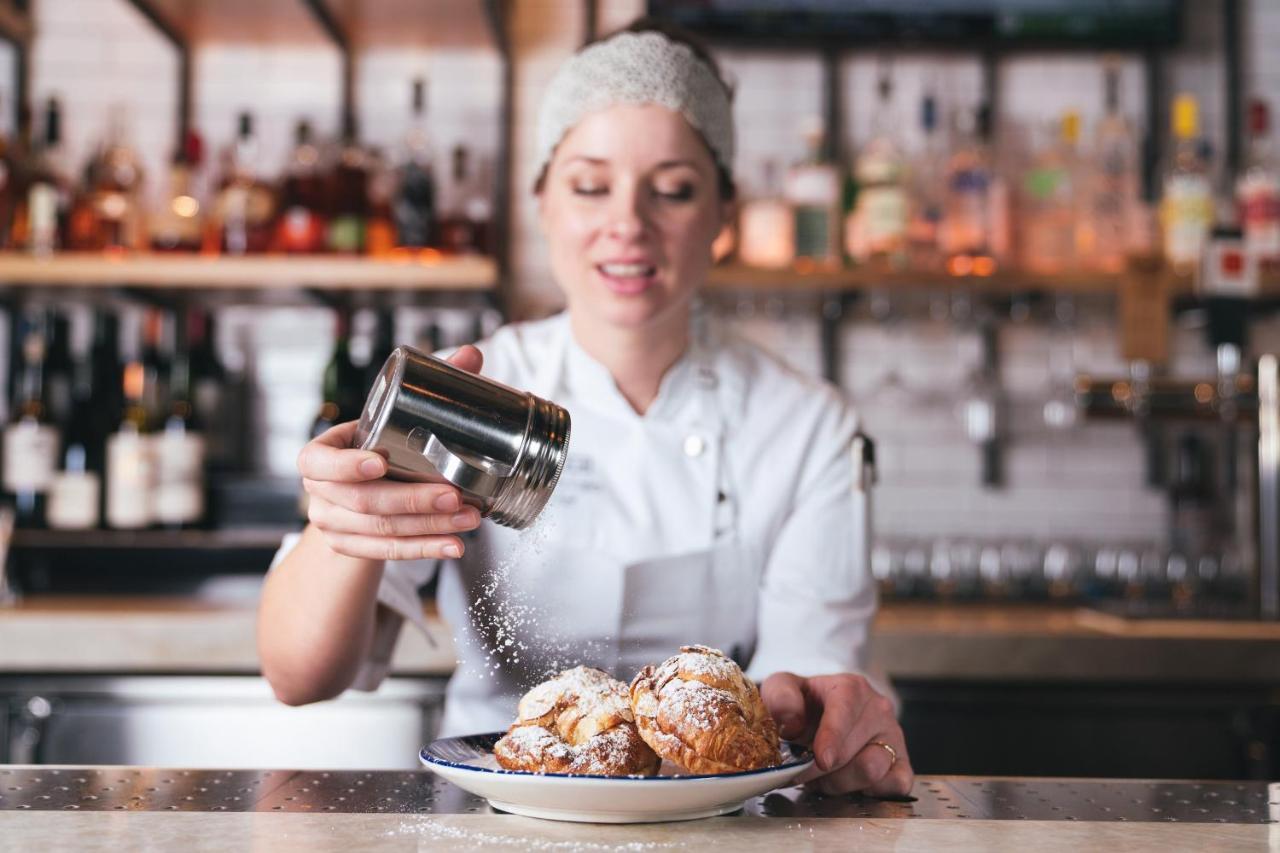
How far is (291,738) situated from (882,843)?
1.47 m

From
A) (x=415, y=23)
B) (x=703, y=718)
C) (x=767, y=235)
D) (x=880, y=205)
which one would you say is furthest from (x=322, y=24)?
(x=703, y=718)

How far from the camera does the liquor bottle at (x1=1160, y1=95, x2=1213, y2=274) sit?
95.4 inches

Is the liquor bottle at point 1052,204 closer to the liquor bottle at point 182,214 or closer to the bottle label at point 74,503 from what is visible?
the liquor bottle at point 182,214

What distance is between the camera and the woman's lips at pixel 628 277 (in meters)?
1.23

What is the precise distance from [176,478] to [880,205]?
5.01 ft

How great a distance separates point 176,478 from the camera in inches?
94.3

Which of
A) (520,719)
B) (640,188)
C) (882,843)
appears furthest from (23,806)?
(640,188)

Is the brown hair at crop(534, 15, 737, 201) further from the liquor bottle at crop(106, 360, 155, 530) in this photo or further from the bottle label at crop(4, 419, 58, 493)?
the bottle label at crop(4, 419, 58, 493)

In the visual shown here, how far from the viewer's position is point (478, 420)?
765 millimetres

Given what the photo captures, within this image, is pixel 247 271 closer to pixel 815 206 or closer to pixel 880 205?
pixel 815 206

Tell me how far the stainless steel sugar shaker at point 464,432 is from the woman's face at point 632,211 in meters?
0.46

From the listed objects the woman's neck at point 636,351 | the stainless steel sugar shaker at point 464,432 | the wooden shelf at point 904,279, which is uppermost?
the wooden shelf at point 904,279

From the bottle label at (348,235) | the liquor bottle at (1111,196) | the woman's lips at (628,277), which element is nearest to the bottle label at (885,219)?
the liquor bottle at (1111,196)

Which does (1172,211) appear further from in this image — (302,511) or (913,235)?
(302,511)
